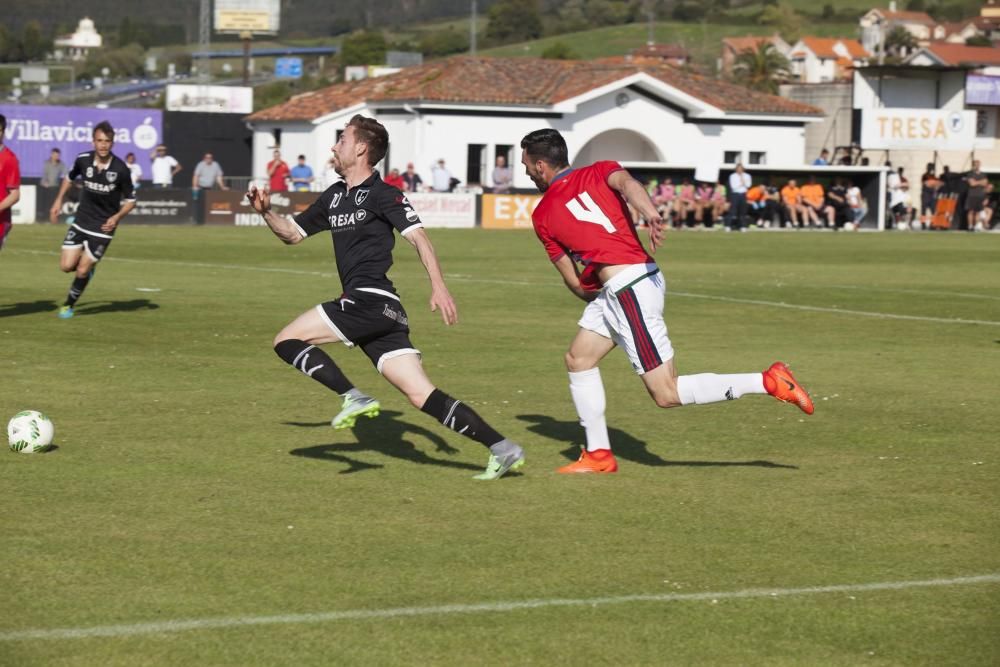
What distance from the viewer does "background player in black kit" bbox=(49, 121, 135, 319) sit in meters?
17.3

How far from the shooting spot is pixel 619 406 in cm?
1228

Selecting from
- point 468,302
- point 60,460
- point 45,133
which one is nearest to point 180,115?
point 45,133

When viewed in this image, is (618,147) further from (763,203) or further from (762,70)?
(762,70)

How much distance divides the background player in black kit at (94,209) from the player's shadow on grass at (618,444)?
7.67 m

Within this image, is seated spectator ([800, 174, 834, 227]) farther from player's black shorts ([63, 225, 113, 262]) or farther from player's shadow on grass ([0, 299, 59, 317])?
player's black shorts ([63, 225, 113, 262])

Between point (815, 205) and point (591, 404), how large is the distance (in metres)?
40.9

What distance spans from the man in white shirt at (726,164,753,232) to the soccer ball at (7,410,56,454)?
36.5 meters

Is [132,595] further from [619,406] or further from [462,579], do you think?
[619,406]

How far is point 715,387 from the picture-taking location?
30.1 ft

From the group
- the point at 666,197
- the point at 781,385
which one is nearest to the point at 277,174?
the point at 666,197

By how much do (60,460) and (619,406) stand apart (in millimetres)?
4633

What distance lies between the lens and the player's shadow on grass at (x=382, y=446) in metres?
9.64

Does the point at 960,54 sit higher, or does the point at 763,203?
the point at 960,54

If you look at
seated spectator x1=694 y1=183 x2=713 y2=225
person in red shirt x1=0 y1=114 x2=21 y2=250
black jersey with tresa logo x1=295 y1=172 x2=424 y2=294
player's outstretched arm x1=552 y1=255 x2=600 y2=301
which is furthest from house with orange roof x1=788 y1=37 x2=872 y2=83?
black jersey with tresa logo x1=295 y1=172 x2=424 y2=294
